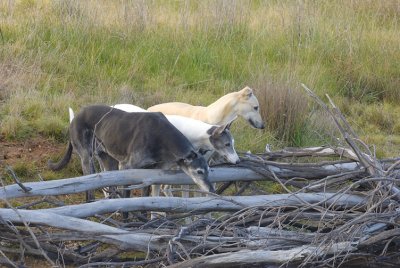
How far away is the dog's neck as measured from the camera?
29.4 feet

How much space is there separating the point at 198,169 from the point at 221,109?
1813mm

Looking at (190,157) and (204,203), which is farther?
(190,157)

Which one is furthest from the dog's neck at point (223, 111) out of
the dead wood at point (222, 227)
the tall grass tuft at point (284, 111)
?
the dead wood at point (222, 227)

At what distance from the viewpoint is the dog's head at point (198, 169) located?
23.9ft

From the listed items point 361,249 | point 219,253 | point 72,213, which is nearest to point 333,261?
point 361,249

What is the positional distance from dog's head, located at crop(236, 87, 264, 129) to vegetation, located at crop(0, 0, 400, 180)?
22 cm

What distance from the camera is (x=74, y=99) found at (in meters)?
10.0

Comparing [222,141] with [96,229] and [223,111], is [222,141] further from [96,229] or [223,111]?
[96,229]

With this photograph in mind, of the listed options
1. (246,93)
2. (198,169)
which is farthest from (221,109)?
(198,169)

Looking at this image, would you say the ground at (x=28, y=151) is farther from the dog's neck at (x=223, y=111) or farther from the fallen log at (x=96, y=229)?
Result: the fallen log at (x=96, y=229)

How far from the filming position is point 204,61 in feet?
37.7

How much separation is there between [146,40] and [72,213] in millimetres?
5346

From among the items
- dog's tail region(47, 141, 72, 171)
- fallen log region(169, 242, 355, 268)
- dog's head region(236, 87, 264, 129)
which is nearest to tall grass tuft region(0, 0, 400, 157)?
dog's head region(236, 87, 264, 129)

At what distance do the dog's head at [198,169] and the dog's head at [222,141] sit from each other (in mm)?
310
